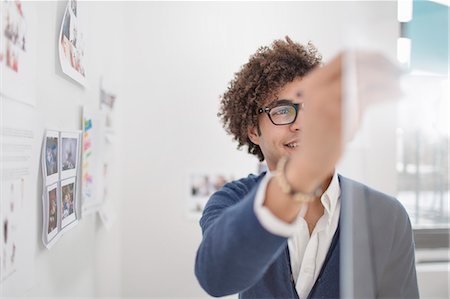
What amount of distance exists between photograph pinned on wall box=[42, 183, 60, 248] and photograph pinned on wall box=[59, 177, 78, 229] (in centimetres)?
3

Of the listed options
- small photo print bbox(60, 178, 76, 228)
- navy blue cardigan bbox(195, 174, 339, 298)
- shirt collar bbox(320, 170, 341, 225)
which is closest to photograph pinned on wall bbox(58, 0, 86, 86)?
small photo print bbox(60, 178, 76, 228)

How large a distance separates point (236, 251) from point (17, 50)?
0.44 meters

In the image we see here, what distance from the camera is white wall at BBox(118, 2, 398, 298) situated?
1391 mm

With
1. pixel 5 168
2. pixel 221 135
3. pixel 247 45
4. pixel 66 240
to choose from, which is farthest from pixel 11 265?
pixel 221 135

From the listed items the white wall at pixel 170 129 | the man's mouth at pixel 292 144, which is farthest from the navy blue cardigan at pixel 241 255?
the white wall at pixel 170 129

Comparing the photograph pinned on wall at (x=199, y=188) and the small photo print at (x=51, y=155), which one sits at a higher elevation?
the small photo print at (x=51, y=155)

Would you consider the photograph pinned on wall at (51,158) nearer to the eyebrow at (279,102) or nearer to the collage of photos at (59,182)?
the collage of photos at (59,182)

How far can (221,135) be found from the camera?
1.50 m

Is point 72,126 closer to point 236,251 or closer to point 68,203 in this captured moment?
point 68,203

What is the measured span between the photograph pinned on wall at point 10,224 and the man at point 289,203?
0.28m

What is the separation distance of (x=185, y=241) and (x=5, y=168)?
97cm

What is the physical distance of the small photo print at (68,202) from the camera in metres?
0.82

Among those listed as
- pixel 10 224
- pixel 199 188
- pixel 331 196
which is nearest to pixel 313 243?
pixel 331 196

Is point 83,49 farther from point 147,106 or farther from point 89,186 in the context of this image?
point 147,106
